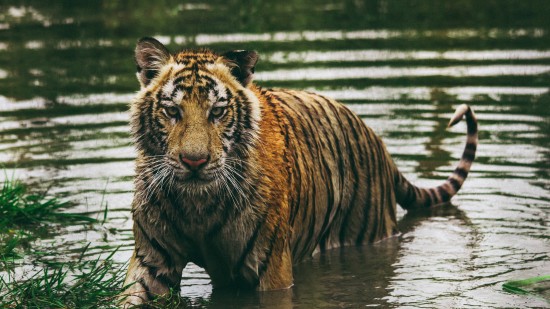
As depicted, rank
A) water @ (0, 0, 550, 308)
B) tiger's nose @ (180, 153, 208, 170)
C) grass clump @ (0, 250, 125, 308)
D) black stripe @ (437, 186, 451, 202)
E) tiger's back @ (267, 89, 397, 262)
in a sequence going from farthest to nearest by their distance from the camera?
black stripe @ (437, 186, 451, 202) → water @ (0, 0, 550, 308) → tiger's back @ (267, 89, 397, 262) → grass clump @ (0, 250, 125, 308) → tiger's nose @ (180, 153, 208, 170)

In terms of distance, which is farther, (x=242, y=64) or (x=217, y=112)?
(x=242, y=64)

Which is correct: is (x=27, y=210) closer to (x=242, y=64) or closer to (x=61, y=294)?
(x=61, y=294)

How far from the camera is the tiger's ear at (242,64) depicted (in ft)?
18.4

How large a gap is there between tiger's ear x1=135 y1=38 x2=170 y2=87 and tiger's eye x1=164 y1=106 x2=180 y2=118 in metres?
0.27

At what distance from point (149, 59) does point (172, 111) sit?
1.15ft

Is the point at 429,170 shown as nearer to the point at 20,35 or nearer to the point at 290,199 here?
the point at 290,199

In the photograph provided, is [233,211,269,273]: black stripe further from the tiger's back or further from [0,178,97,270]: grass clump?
[0,178,97,270]: grass clump

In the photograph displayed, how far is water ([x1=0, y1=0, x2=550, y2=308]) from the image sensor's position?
6.51 metres

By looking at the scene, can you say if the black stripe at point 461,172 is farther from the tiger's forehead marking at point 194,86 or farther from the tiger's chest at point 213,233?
the tiger's forehead marking at point 194,86

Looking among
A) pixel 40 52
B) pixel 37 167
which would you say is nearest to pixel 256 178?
pixel 37 167

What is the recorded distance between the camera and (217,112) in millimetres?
5453

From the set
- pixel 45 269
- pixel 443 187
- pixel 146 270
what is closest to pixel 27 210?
pixel 45 269

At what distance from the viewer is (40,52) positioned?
13273 millimetres

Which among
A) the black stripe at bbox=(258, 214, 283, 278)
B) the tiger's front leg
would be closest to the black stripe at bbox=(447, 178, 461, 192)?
the black stripe at bbox=(258, 214, 283, 278)
